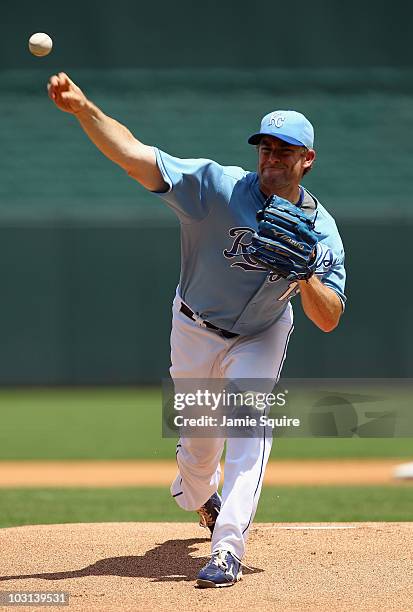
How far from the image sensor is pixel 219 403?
161 inches

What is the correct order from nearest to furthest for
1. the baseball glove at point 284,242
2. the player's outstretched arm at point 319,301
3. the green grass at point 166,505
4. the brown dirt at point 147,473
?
the baseball glove at point 284,242 → the player's outstretched arm at point 319,301 → the green grass at point 166,505 → the brown dirt at point 147,473

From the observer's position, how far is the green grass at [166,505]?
238 inches

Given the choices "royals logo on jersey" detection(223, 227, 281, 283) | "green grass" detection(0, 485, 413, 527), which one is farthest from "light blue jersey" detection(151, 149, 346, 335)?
"green grass" detection(0, 485, 413, 527)

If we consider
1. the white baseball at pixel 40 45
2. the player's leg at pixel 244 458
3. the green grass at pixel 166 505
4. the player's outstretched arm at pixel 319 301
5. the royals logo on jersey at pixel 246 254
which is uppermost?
the white baseball at pixel 40 45

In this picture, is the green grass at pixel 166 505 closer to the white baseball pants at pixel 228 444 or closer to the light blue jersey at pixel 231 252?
the white baseball pants at pixel 228 444

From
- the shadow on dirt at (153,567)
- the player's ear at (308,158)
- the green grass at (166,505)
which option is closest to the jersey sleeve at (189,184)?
the player's ear at (308,158)

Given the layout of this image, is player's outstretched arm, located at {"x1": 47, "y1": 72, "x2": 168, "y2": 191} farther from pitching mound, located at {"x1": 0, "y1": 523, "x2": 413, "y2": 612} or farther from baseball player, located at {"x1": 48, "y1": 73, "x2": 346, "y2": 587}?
pitching mound, located at {"x1": 0, "y1": 523, "x2": 413, "y2": 612}

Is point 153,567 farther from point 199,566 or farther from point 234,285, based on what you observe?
point 234,285

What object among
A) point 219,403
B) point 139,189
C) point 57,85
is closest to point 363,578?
point 219,403

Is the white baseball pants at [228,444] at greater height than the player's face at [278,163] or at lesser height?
lesser

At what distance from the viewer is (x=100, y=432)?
35.8 feet

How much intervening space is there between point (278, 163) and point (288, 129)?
13 centimetres

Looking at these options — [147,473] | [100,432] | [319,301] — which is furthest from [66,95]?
[100,432]

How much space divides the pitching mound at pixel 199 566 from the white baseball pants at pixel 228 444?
0.74 ft
